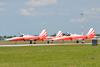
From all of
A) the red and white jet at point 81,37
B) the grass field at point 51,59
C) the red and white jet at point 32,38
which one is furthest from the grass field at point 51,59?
the red and white jet at point 81,37

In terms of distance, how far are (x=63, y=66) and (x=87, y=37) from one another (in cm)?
6837

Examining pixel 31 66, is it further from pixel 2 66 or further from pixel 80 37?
pixel 80 37

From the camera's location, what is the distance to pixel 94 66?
1614cm

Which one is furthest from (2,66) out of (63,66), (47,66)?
(63,66)

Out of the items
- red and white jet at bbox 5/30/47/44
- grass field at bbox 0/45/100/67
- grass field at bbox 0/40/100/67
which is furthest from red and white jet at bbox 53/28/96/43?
grass field at bbox 0/45/100/67

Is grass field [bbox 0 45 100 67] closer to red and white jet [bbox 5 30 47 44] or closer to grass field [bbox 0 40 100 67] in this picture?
grass field [bbox 0 40 100 67]

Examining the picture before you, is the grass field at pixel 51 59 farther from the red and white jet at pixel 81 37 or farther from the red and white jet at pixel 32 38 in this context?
the red and white jet at pixel 81 37

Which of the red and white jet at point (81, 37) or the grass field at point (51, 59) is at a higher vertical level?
the red and white jet at point (81, 37)

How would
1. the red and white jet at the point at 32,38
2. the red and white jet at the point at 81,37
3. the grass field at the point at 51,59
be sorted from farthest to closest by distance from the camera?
the red and white jet at the point at 81,37 < the red and white jet at the point at 32,38 < the grass field at the point at 51,59

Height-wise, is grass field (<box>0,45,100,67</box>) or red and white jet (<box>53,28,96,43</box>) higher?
red and white jet (<box>53,28,96,43</box>)

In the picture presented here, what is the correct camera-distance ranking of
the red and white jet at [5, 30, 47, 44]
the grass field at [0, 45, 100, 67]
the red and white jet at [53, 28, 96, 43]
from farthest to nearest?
1. the red and white jet at [53, 28, 96, 43]
2. the red and white jet at [5, 30, 47, 44]
3. the grass field at [0, 45, 100, 67]

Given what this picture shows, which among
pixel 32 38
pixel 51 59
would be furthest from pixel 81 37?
pixel 51 59

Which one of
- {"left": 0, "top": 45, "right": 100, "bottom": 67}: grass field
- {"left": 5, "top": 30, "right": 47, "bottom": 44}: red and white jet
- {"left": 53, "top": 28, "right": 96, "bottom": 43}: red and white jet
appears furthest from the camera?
{"left": 53, "top": 28, "right": 96, "bottom": 43}: red and white jet

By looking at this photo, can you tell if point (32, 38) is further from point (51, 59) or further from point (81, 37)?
point (51, 59)
